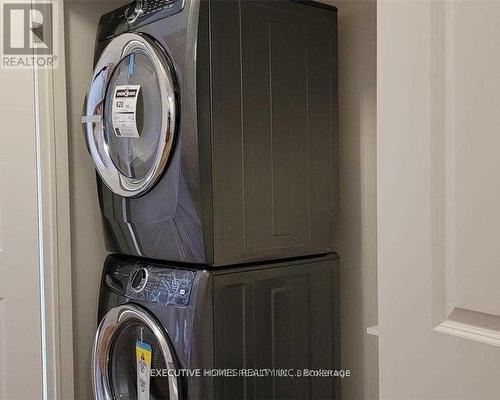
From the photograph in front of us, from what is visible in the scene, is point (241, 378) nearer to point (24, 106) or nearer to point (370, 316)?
Answer: point (370, 316)

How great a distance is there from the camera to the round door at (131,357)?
6.05 feet

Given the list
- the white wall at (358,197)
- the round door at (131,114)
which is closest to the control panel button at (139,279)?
the round door at (131,114)

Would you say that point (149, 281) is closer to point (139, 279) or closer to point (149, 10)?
point (139, 279)

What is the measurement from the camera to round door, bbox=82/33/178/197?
1.76m

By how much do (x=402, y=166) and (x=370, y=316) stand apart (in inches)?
43.4

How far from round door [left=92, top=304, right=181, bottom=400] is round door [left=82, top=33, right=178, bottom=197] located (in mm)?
387

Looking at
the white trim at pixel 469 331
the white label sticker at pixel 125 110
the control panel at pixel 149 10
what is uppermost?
the control panel at pixel 149 10

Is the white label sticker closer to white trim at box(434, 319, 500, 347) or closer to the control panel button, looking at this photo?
the control panel button

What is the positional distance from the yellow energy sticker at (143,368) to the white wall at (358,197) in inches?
27.4

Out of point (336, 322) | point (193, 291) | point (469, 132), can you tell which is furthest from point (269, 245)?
point (469, 132)

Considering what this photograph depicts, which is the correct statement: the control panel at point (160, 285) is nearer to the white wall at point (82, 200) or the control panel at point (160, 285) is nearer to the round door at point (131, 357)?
the round door at point (131, 357)

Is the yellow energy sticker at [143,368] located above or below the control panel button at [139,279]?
below

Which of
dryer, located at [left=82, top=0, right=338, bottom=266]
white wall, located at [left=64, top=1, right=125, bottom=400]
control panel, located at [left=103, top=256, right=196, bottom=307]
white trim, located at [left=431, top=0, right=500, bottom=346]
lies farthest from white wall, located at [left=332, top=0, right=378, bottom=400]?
white trim, located at [left=431, top=0, right=500, bottom=346]

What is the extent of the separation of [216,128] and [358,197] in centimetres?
65
